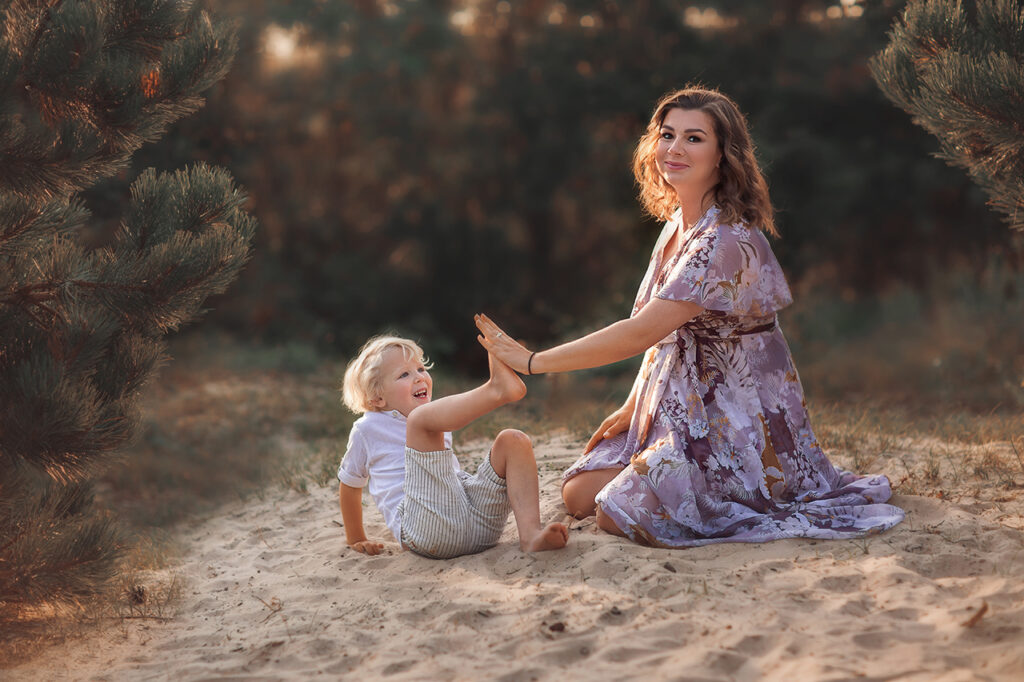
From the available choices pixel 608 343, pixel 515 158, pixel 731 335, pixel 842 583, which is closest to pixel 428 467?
pixel 608 343

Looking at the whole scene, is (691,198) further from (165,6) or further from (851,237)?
(851,237)

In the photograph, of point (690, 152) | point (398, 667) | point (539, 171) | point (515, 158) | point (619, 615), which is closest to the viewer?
point (398, 667)

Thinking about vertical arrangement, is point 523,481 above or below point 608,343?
below

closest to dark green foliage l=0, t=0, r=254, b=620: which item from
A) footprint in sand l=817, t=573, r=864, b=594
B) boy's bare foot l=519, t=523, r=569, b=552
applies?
boy's bare foot l=519, t=523, r=569, b=552

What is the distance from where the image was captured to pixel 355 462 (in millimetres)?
3969

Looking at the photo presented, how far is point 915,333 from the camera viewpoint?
10.6 metres

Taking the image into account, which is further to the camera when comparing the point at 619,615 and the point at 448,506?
the point at 448,506

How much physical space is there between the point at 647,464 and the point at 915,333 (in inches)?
311

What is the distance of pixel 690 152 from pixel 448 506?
64.9 inches

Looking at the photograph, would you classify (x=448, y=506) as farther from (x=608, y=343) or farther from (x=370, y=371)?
(x=608, y=343)

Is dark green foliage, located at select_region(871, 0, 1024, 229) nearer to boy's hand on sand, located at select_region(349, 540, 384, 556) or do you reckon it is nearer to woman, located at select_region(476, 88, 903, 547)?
woman, located at select_region(476, 88, 903, 547)

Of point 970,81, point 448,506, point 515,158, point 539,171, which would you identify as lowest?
point 448,506

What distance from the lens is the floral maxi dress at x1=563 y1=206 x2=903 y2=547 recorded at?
3.67m

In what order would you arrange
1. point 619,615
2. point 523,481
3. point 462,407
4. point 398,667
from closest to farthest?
point 398,667 → point 619,615 → point 462,407 → point 523,481
